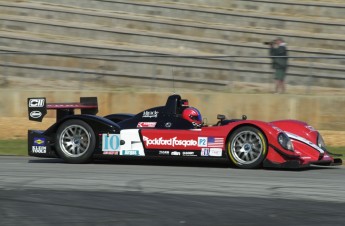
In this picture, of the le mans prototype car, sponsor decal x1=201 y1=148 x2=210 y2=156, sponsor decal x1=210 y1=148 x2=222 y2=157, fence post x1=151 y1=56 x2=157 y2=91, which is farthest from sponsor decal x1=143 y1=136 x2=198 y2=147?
fence post x1=151 y1=56 x2=157 y2=91

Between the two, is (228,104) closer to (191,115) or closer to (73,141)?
(191,115)

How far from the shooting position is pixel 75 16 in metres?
28.5

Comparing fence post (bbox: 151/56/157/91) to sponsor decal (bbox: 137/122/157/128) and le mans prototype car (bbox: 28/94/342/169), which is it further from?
sponsor decal (bbox: 137/122/157/128)

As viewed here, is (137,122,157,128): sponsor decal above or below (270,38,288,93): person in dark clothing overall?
below

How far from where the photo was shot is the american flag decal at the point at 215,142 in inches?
444

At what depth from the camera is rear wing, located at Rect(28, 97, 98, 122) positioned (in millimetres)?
12008

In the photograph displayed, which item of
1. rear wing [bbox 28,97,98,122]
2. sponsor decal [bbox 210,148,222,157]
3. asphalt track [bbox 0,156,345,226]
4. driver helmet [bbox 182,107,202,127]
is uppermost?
rear wing [bbox 28,97,98,122]

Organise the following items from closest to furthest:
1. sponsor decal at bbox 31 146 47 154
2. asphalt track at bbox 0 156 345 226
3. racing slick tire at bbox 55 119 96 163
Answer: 1. asphalt track at bbox 0 156 345 226
2. racing slick tire at bbox 55 119 96 163
3. sponsor decal at bbox 31 146 47 154

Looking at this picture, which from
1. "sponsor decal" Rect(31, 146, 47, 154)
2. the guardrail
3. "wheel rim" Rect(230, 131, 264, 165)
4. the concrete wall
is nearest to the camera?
"wheel rim" Rect(230, 131, 264, 165)

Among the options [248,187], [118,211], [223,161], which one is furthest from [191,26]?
[118,211]

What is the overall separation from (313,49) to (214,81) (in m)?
7.76

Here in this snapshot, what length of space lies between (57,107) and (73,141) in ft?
2.43

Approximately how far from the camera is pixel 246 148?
36.8 ft

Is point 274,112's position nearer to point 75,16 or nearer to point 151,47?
point 151,47
